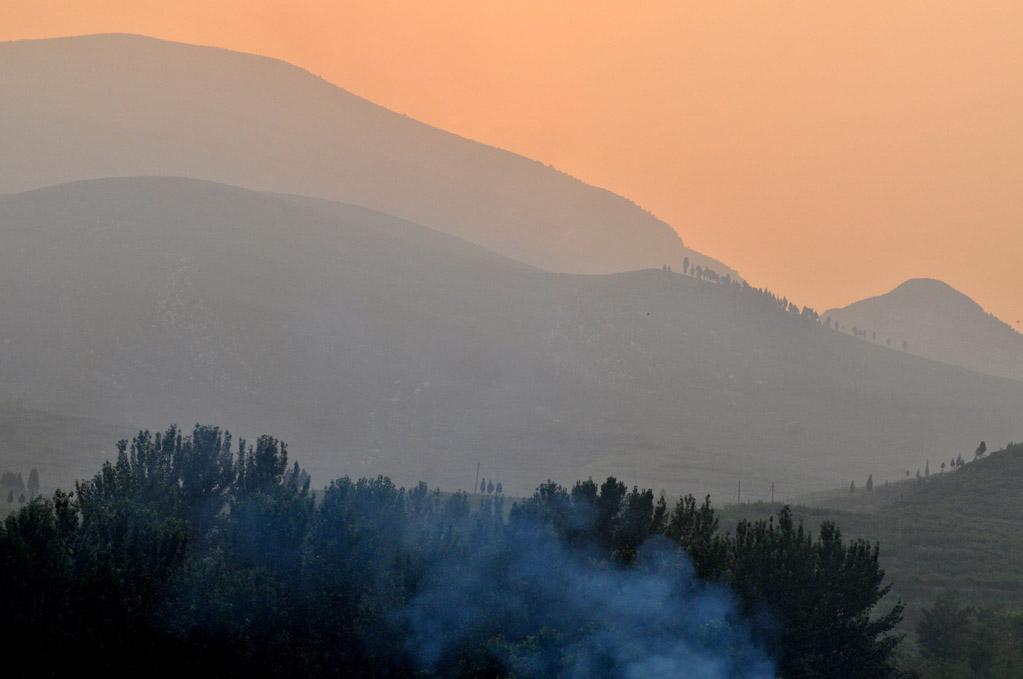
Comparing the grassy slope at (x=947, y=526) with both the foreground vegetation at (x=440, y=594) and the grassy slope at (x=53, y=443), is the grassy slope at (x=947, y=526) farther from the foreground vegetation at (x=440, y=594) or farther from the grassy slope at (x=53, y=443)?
the grassy slope at (x=53, y=443)

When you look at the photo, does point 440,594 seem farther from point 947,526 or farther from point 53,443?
point 53,443

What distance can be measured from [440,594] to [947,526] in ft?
207

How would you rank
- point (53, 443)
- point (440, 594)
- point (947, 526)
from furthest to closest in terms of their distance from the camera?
point (53, 443) → point (947, 526) → point (440, 594)

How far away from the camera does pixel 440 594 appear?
36.3m

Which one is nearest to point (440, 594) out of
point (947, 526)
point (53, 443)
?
point (947, 526)

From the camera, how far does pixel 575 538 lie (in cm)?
4303

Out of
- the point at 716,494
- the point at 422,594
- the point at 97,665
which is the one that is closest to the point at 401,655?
the point at 422,594

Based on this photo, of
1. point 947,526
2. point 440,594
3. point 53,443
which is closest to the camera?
point 440,594

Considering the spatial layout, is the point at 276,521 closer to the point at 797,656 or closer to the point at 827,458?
the point at 797,656

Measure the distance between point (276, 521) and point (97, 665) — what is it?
9.59 meters

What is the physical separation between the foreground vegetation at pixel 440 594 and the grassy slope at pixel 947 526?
2764 cm

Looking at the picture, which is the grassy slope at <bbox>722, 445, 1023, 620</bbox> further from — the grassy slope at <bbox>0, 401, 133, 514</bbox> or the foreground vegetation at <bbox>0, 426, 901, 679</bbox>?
the grassy slope at <bbox>0, 401, 133, 514</bbox>

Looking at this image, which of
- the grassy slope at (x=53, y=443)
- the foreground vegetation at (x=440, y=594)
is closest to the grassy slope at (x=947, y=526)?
the foreground vegetation at (x=440, y=594)

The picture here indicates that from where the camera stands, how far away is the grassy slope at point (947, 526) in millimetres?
72125
